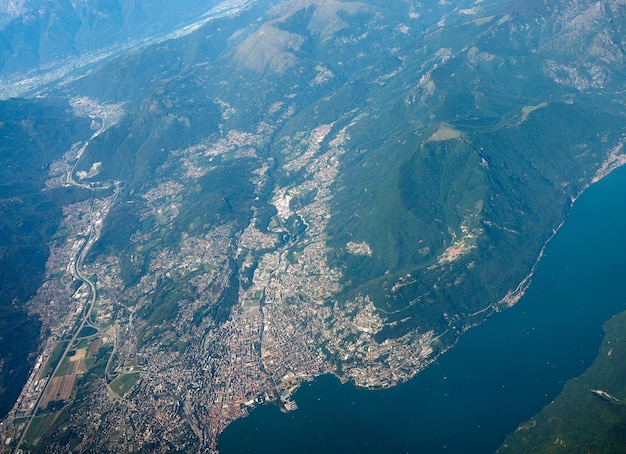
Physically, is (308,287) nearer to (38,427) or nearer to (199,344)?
(199,344)

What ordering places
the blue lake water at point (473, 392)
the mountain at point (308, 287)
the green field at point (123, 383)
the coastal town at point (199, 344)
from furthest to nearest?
the green field at point (123, 383), the mountain at point (308, 287), the coastal town at point (199, 344), the blue lake water at point (473, 392)

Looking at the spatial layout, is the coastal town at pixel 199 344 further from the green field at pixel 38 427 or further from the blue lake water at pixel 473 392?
the blue lake water at pixel 473 392

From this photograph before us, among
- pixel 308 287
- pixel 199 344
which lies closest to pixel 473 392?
pixel 308 287

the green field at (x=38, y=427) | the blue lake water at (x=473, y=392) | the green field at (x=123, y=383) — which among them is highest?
the green field at (x=38, y=427)

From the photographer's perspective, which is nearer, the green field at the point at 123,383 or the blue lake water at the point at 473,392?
the blue lake water at the point at 473,392

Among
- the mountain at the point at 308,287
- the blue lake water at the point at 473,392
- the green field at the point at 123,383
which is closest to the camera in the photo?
the blue lake water at the point at 473,392

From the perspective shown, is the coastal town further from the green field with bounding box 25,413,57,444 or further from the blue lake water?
the blue lake water

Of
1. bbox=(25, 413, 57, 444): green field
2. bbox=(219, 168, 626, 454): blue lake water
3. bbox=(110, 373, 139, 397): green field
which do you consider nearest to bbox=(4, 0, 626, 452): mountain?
bbox=(110, 373, 139, 397): green field

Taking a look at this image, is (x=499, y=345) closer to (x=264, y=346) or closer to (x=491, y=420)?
(x=491, y=420)

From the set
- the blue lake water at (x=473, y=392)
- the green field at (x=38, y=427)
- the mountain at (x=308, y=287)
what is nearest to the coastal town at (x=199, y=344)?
the green field at (x=38, y=427)
